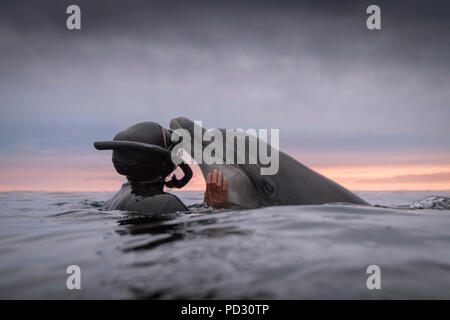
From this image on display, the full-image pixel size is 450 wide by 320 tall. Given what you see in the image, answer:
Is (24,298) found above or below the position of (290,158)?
below

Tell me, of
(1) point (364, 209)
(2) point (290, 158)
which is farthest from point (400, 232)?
(2) point (290, 158)

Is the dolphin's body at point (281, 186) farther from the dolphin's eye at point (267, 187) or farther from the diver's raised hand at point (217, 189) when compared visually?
the diver's raised hand at point (217, 189)

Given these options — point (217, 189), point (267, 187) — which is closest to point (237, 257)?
point (217, 189)

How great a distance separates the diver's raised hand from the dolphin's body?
12 cm

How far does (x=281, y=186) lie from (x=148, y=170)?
2046mm

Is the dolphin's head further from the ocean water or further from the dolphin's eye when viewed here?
the ocean water

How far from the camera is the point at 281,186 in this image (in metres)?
5.68

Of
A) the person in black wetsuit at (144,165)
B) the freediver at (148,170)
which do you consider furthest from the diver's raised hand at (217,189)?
the person in black wetsuit at (144,165)

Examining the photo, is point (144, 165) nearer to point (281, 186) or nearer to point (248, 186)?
point (248, 186)

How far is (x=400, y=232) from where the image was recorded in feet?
12.9

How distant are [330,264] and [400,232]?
1.67m
